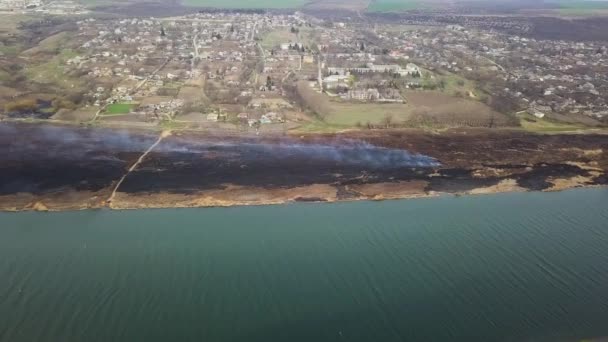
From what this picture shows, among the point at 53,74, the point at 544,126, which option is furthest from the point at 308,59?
the point at 544,126

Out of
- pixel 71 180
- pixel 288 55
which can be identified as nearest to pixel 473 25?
pixel 288 55

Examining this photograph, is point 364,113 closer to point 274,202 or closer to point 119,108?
point 274,202

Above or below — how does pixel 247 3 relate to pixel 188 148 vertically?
above

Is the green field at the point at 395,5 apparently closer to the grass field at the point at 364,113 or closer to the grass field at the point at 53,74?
the grass field at the point at 364,113

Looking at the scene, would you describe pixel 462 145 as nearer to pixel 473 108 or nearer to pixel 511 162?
pixel 511 162

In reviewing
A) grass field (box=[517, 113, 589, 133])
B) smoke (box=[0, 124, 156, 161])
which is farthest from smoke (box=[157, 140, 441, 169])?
grass field (box=[517, 113, 589, 133])

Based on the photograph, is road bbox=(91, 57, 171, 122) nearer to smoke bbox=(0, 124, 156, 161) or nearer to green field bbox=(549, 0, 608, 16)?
smoke bbox=(0, 124, 156, 161)
